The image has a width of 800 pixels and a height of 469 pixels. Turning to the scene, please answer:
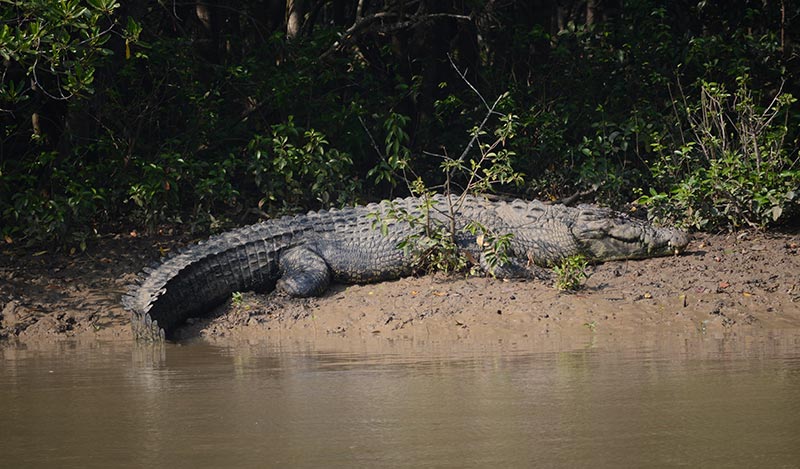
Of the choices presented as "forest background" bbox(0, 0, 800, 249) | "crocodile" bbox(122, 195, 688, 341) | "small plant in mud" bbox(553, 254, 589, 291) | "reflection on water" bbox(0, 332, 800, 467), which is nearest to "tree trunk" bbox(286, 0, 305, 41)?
"forest background" bbox(0, 0, 800, 249)

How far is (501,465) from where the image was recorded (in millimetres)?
3277

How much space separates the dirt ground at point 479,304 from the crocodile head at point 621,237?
102mm

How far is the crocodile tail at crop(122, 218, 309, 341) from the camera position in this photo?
289 inches

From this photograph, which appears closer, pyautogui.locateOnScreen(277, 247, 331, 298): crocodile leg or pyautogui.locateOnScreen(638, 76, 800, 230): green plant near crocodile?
pyautogui.locateOnScreen(277, 247, 331, 298): crocodile leg

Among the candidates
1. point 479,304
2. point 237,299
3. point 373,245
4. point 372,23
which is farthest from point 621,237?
point 372,23

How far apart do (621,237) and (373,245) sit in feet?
7.05

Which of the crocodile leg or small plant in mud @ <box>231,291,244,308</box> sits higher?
the crocodile leg

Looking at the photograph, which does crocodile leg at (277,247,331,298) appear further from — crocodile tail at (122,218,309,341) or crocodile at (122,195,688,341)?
crocodile tail at (122,218,309,341)

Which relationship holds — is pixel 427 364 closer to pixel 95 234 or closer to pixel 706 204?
pixel 706 204

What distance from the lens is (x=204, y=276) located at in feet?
26.6

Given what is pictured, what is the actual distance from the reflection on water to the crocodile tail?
118cm

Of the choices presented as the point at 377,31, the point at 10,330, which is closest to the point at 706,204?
the point at 377,31

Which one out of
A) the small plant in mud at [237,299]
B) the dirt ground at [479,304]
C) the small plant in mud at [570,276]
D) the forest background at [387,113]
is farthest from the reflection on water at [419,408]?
the forest background at [387,113]

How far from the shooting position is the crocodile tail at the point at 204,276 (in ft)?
24.1
